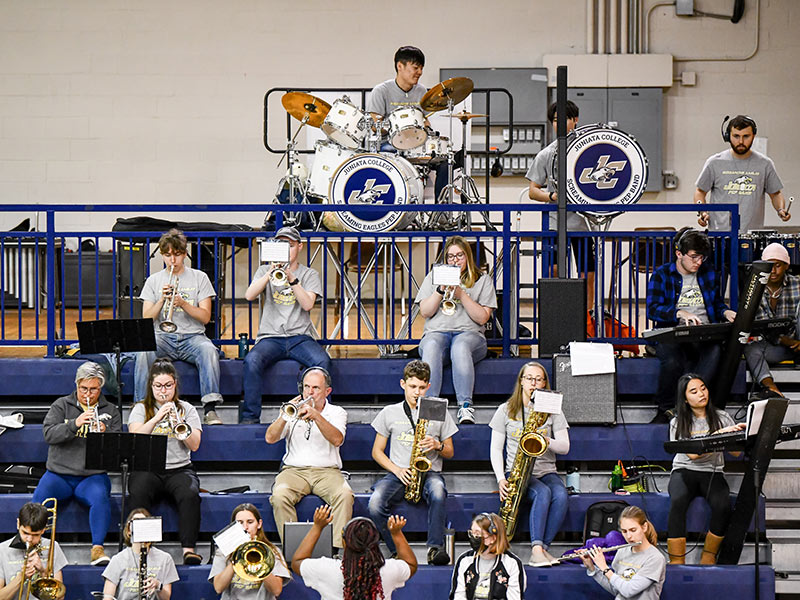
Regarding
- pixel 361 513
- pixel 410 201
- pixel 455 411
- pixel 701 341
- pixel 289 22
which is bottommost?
pixel 361 513

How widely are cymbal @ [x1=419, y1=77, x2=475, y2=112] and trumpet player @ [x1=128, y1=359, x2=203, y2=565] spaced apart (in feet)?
11.3

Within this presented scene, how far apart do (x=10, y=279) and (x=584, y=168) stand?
7441 millimetres

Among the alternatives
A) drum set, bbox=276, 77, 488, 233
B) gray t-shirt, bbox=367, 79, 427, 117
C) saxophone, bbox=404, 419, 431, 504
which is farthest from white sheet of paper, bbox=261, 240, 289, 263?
gray t-shirt, bbox=367, 79, 427, 117

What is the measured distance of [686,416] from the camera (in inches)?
270

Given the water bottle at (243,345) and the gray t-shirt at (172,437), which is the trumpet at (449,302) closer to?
the water bottle at (243,345)

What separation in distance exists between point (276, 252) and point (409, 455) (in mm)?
1566

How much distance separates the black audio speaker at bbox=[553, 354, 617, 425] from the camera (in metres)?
7.33

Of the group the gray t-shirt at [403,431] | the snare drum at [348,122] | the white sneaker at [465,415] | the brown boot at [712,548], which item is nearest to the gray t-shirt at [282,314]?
the gray t-shirt at [403,431]

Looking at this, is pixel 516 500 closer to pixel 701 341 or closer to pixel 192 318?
pixel 701 341

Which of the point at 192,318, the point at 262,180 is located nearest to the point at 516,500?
the point at 192,318

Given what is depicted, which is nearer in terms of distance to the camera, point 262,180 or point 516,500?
point 516,500

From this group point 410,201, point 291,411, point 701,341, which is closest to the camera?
point 291,411

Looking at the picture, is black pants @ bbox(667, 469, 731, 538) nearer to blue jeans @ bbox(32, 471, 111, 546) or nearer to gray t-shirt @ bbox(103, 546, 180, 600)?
gray t-shirt @ bbox(103, 546, 180, 600)

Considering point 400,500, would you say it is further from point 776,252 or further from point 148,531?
point 776,252
